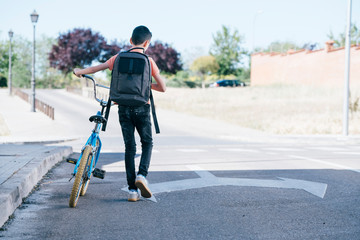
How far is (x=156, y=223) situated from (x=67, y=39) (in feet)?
211

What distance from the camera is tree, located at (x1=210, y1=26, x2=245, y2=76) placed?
8050 centimetres

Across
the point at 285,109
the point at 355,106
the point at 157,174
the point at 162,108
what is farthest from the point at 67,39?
the point at 157,174

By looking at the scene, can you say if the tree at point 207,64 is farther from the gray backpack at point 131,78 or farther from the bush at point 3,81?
the gray backpack at point 131,78

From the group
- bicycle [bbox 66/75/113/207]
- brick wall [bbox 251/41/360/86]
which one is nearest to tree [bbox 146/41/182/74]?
brick wall [bbox 251/41/360/86]

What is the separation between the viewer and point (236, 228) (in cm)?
417

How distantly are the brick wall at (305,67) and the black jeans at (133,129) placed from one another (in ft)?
125

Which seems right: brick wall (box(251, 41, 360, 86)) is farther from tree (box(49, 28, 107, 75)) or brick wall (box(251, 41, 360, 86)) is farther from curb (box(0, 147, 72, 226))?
curb (box(0, 147, 72, 226))

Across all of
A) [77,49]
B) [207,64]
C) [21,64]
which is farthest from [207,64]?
[21,64]

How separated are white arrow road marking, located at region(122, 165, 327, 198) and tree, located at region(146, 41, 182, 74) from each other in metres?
67.3

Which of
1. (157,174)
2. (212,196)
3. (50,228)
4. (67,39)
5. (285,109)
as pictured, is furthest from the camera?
(67,39)

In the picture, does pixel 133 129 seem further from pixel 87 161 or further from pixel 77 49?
pixel 77 49

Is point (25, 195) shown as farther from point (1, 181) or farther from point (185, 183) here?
point (185, 183)

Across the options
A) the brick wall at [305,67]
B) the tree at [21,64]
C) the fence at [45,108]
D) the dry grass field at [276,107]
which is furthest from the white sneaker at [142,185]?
the tree at [21,64]

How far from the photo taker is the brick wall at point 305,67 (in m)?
42.4
